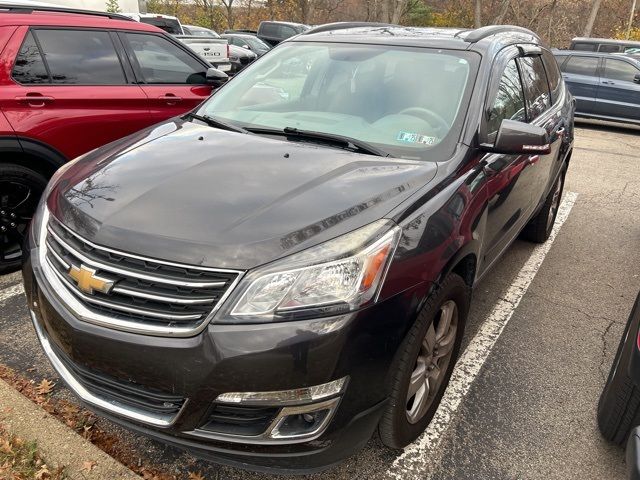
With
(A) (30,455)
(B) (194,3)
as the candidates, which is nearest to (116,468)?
(A) (30,455)

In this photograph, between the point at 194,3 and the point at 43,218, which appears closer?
the point at 43,218

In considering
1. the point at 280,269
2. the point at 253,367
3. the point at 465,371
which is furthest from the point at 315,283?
the point at 465,371

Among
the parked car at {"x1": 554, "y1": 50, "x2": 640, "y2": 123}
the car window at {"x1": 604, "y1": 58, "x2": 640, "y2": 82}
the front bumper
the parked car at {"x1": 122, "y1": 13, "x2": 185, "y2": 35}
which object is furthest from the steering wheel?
the car window at {"x1": 604, "y1": 58, "x2": 640, "y2": 82}

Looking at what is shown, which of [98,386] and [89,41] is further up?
[89,41]

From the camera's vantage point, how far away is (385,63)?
2.98 m

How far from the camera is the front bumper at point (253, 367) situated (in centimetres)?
165

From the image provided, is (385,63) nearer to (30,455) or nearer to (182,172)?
(182,172)

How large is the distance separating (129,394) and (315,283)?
0.80m

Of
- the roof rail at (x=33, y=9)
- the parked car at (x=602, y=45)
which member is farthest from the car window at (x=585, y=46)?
the roof rail at (x=33, y=9)

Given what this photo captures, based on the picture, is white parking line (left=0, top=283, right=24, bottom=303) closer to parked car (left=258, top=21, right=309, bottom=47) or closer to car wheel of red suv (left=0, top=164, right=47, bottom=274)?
car wheel of red suv (left=0, top=164, right=47, bottom=274)

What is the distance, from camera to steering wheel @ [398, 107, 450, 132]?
2619 mm

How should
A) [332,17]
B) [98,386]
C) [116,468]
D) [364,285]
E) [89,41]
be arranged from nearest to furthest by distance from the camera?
[364,285], [98,386], [116,468], [89,41], [332,17]

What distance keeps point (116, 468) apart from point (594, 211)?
5715 mm

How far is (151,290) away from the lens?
5.76ft
